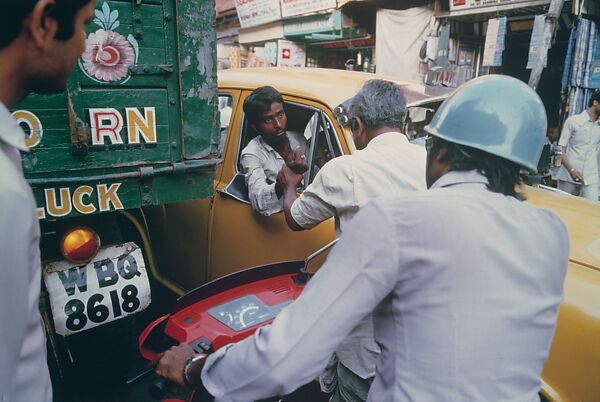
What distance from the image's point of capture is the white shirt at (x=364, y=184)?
5.70 ft

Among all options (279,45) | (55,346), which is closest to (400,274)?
(55,346)

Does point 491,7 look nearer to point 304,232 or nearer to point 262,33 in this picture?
point 304,232

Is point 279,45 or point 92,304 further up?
point 279,45

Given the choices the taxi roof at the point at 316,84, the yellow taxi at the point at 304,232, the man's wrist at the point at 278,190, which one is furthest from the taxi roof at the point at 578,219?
the man's wrist at the point at 278,190

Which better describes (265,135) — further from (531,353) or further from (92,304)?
(531,353)

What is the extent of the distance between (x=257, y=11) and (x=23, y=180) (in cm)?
1220

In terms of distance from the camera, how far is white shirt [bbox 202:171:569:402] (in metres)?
0.94

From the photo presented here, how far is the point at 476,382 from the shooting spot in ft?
3.13

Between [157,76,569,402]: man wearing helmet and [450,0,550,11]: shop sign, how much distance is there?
6633 millimetres

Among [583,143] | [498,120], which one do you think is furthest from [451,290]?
[583,143]

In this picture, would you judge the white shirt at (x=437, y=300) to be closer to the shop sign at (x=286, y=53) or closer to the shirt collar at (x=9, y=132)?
the shirt collar at (x=9, y=132)

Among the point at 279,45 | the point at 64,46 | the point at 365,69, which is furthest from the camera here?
the point at 279,45

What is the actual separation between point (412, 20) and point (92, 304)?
Answer: 7.74 meters

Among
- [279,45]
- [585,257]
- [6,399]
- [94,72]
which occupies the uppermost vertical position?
[279,45]
